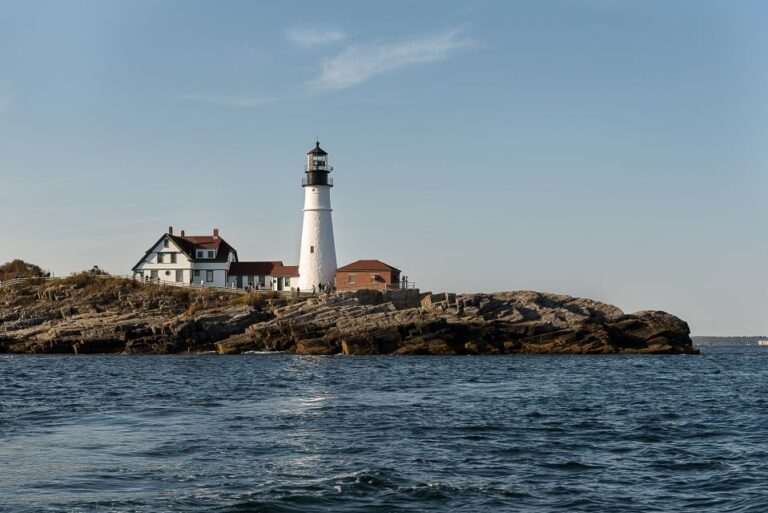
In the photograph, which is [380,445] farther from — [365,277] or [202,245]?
[202,245]

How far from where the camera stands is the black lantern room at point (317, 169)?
8175 cm

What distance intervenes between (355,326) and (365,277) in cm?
1460

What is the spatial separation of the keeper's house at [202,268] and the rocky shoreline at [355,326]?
1116cm

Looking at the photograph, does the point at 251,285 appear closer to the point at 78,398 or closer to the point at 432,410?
the point at 78,398

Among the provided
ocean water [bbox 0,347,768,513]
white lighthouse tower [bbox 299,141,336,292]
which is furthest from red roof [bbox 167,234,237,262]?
ocean water [bbox 0,347,768,513]

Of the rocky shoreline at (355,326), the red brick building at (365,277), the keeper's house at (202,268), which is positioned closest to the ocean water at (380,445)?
the rocky shoreline at (355,326)

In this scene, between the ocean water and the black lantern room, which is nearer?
the ocean water

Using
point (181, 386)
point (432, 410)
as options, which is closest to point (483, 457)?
point (432, 410)

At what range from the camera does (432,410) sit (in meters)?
29.8

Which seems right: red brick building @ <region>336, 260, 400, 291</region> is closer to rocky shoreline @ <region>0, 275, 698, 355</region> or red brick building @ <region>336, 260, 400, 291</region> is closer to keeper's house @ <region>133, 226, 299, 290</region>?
rocky shoreline @ <region>0, 275, 698, 355</region>

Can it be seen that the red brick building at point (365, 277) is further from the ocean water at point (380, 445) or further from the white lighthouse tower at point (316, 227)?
the ocean water at point (380, 445)

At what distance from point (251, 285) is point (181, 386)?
51.0m

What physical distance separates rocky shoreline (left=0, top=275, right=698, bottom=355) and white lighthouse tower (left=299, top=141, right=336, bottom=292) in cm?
663

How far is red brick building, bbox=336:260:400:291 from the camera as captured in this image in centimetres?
8088
